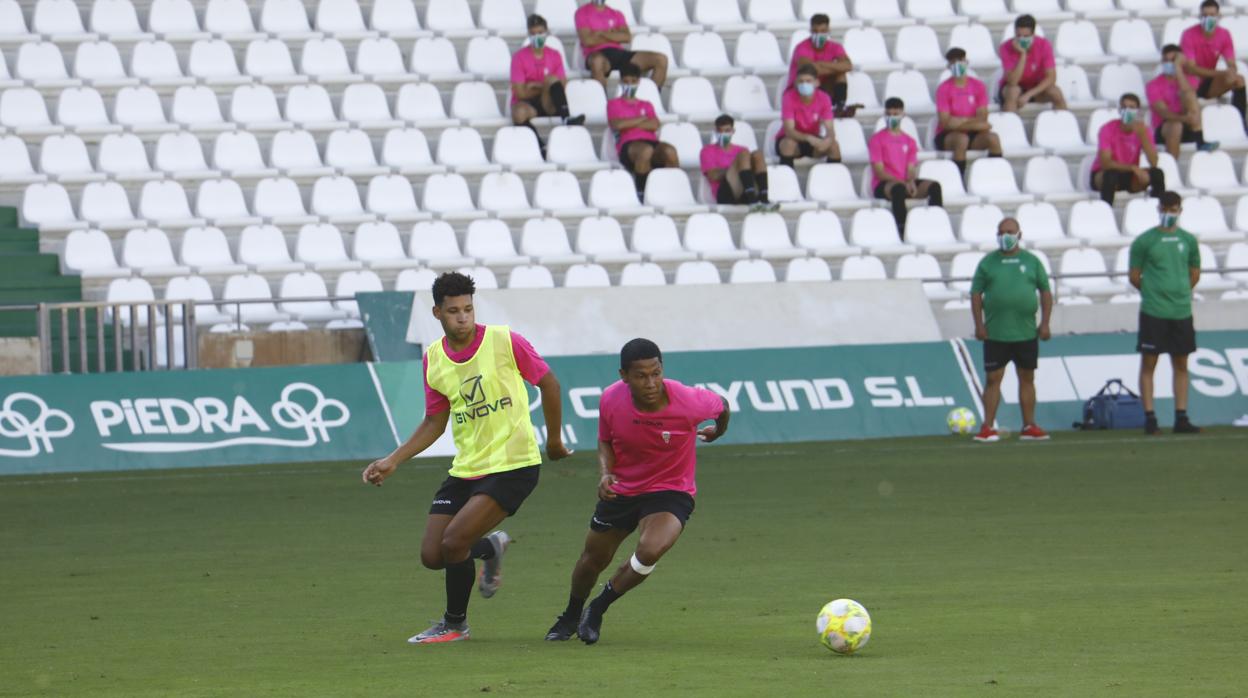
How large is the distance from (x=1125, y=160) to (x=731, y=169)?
18.3ft

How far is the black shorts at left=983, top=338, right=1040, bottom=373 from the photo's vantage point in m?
18.5

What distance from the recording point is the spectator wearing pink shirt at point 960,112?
24484 millimetres

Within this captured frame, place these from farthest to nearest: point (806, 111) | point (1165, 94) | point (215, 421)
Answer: point (1165, 94) → point (806, 111) → point (215, 421)

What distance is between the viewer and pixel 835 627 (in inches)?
285

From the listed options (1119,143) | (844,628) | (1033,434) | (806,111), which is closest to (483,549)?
(844,628)

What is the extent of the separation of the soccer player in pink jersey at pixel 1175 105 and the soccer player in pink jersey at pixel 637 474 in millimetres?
18361

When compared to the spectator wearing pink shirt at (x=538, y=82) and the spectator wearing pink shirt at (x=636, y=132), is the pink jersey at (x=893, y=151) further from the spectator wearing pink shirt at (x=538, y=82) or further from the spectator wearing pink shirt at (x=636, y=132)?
→ the spectator wearing pink shirt at (x=538, y=82)

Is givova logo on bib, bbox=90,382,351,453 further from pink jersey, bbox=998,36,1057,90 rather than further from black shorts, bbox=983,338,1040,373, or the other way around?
pink jersey, bbox=998,36,1057,90

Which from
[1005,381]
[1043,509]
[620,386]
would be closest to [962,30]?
[1005,381]

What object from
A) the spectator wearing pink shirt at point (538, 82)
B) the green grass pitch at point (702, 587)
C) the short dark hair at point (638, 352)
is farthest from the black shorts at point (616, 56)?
the short dark hair at point (638, 352)

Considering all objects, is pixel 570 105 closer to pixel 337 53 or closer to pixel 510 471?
pixel 337 53

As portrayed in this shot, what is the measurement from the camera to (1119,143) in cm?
2456

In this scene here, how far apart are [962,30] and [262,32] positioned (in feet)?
32.4

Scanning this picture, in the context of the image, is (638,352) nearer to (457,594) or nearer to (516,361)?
(516,361)
